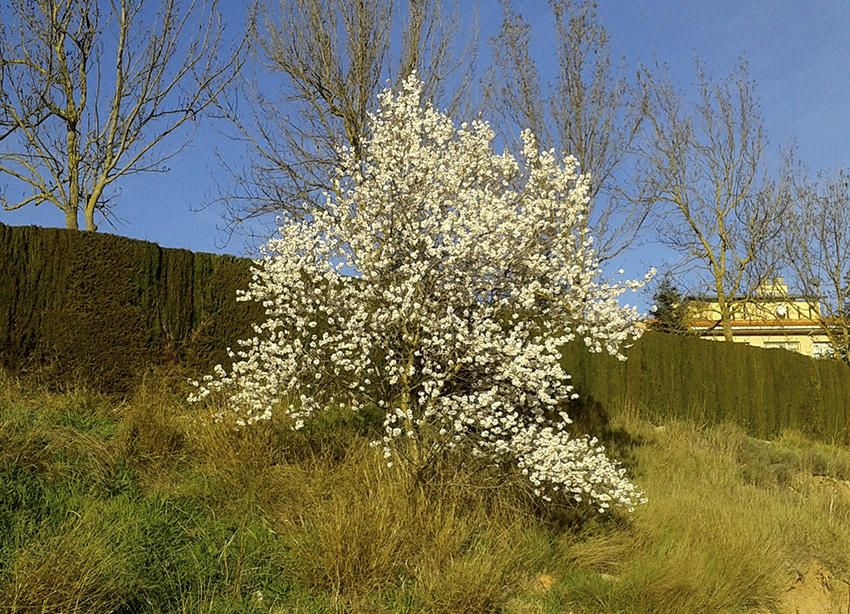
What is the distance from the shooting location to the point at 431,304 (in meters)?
5.34

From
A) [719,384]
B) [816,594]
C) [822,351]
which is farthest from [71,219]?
[822,351]

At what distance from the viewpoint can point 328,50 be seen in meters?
12.0

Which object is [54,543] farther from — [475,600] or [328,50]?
[328,50]

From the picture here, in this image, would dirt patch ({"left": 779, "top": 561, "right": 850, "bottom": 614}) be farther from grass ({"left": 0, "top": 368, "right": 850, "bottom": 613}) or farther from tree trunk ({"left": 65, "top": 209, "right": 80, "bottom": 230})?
tree trunk ({"left": 65, "top": 209, "right": 80, "bottom": 230})

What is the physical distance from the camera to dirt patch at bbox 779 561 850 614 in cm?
524

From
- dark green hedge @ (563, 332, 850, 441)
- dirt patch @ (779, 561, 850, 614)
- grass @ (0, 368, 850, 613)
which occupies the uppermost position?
dark green hedge @ (563, 332, 850, 441)

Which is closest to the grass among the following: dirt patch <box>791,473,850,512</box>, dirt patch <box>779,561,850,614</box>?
dirt patch <box>779,561,850,614</box>

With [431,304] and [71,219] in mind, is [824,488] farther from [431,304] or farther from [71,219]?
[71,219]

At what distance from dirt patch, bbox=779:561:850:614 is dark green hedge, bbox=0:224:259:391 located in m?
5.74

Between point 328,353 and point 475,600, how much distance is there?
2574mm

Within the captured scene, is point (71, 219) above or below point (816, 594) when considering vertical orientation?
above

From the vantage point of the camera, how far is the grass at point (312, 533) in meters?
3.75

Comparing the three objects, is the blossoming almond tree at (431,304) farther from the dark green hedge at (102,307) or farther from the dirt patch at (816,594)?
the dark green hedge at (102,307)

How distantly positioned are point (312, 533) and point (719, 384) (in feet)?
36.7
